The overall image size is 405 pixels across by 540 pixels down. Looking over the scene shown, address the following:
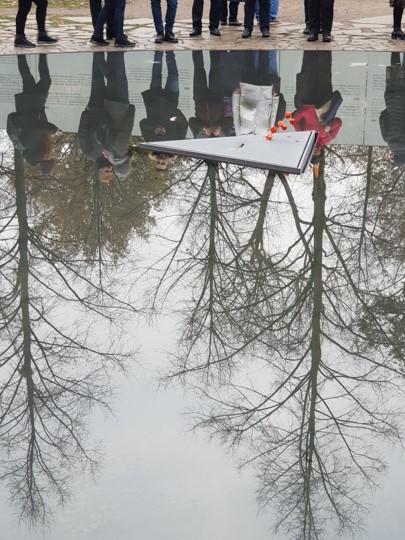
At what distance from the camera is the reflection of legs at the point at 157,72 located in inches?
544

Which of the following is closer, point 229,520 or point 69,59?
point 229,520

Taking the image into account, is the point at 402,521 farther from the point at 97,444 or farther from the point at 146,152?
the point at 146,152

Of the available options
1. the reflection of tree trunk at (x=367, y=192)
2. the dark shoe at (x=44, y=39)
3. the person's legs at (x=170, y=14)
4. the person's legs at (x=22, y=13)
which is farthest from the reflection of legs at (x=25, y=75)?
the reflection of tree trunk at (x=367, y=192)

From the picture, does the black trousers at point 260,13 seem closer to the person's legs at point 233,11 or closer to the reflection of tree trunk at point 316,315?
the person's legs at point 233,11

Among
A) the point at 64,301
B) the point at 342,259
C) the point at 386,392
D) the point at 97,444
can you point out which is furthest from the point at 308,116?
the point at 97,444

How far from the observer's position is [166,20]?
16250mm

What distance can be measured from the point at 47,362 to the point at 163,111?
20.4 ft

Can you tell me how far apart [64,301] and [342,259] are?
2023mm

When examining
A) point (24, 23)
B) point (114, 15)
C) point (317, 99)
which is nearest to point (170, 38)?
point (114, 15)

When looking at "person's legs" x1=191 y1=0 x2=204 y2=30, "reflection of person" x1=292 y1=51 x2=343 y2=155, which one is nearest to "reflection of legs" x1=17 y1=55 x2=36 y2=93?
"person's legs" x1=191 y1=0 x2=204 y2=30

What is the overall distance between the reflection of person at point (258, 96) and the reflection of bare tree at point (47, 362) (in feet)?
11.1

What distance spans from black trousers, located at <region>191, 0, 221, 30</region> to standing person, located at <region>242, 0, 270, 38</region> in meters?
0.43

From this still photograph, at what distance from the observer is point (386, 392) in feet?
20.6

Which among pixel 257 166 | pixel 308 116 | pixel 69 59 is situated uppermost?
pixel 69 59
